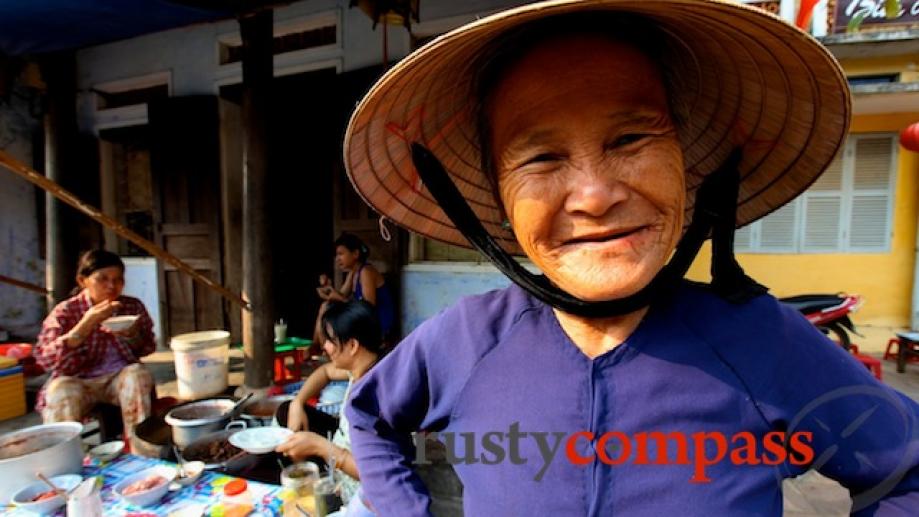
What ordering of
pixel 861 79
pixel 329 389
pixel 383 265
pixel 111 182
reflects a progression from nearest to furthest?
pixel 329 389
pixel 383 265
pixel 861 79
pixel 111 182

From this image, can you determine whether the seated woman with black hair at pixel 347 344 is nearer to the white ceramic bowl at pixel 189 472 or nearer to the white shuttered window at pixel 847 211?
the white ceramic bowl at pixel 189 472

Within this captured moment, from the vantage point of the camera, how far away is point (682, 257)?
1.02m

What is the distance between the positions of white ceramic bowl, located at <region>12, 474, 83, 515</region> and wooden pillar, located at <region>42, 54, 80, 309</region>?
6222mm

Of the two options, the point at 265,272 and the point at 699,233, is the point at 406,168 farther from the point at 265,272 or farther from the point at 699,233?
the point at 265,272

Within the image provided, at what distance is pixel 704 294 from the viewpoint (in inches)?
41.8

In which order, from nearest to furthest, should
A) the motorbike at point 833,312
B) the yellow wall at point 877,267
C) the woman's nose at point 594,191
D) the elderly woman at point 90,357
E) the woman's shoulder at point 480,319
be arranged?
1. the woman's nose at point 594,191
2. the woman's shoulder at point 480,319
3. the elderly woman at point 90,357
4. the motorbike at point 833,312
5. the yellow wall at point 877,267

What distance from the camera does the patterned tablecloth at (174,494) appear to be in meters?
2.05

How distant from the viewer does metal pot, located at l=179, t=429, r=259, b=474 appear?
8.14 ft

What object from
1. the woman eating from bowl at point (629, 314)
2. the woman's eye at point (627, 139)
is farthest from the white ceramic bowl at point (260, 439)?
the woman's eye at point (627, 139)

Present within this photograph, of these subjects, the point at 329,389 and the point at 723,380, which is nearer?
the point at 723,380

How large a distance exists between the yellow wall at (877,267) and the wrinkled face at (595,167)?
6.94 metres

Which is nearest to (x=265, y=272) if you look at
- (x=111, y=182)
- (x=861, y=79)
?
(x=111, y=182)

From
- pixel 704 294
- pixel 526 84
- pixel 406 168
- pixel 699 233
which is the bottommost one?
pixel 704 294

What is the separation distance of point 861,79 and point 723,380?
8.39m
